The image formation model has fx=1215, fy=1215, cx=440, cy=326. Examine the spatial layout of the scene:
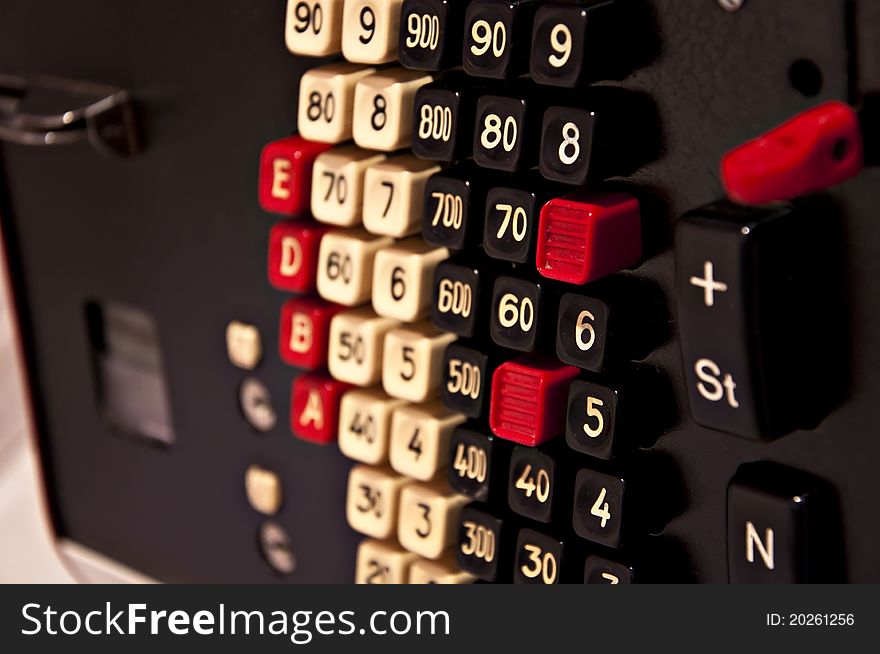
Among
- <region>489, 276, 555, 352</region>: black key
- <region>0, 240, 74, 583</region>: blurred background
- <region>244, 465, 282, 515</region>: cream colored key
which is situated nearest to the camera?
<region>489, 276, 555, 352</region>: black key

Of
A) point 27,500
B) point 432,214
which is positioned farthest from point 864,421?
point 27,500

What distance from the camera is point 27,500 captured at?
1.00 m

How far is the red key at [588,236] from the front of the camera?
53cm

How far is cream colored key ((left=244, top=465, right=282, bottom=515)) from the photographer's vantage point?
76cm

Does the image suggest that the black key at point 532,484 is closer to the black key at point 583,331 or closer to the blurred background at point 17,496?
the black key at point 583,331

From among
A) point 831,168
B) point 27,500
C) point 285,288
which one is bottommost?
point 27,500

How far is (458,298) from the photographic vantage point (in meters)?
0.59

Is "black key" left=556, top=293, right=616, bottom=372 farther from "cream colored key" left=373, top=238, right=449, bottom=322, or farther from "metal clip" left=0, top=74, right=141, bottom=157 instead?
"metal clip" left=0, top=74, right=141, bottom=157

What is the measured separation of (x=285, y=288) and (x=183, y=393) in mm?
157

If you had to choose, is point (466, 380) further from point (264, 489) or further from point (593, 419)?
point (264, 489)

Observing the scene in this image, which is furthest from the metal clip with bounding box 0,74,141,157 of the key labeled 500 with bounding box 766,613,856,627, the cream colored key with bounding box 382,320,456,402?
the key labeled 500 with bounding box 766,613,856,627

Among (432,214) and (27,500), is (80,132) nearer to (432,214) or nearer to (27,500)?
(432,214)

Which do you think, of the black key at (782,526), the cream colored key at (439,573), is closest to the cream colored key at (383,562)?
the cream colored key at (439,573)

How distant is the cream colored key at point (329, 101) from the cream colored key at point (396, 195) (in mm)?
28
